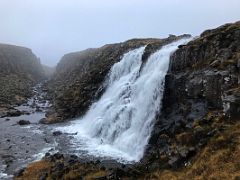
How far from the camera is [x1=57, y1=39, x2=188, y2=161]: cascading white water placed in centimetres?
4700

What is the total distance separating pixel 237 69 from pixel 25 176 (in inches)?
937

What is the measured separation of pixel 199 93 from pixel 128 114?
11692 millimetres

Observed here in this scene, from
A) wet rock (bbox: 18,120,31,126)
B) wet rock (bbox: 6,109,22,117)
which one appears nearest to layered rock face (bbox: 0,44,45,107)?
wet rock (bbox: 6,109,22,117)

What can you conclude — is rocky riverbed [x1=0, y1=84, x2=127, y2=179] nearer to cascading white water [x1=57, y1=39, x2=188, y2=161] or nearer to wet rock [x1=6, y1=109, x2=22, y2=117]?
wet rock [x1=6, y1=109, x2=22, y2=117]

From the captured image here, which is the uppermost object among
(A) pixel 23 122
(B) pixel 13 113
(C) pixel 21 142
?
(C) pixel 21 142

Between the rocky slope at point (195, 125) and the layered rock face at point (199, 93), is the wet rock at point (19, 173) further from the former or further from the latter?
the layered rock face at point (199, 93)

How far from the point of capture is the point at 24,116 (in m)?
79.3

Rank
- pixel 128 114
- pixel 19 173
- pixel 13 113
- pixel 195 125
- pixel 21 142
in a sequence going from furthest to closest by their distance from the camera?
pixel 13 113, pixel 21 142, pixel 128 114, pixel 19 173, pixel 195 125

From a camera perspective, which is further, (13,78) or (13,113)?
(13,78)

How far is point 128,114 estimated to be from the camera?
172 feet

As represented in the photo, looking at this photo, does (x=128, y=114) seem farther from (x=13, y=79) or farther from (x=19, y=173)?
(x=13, y=79)

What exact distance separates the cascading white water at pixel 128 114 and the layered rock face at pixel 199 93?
6.02 feet

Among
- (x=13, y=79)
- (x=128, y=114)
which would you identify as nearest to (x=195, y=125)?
(x=128, y=114)

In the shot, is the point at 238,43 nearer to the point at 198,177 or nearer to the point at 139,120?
the point at 139,120
